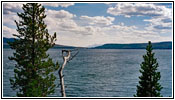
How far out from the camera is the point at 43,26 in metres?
20.3

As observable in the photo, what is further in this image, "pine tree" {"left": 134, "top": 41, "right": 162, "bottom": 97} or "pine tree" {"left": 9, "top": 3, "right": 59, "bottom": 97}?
"pine tree" {"left": 134, "top": 41, "right": 162, "bottom": 97}

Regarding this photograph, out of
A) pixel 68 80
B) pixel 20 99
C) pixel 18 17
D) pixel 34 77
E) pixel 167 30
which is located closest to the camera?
pixel 20 99

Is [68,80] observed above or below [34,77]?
below

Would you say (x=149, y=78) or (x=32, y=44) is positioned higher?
(x=32, y=44)

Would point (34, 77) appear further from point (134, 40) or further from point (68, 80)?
point (134, 40)

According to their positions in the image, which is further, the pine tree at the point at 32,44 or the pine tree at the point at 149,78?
the pine tree at the point at 149,78

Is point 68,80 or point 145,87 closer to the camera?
point 145,87

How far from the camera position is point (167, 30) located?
150ft

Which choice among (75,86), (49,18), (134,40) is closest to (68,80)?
(75,86)

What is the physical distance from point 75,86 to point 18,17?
28.7m

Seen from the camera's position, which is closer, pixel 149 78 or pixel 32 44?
pixel 32 44

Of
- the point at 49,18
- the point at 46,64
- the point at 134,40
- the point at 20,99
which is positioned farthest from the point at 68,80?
the point at 20,99

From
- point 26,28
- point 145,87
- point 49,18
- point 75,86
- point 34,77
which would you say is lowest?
point 75,86

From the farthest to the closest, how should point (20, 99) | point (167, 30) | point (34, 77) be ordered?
point (167, 30) < point (34, 77) < point (20, 99)
